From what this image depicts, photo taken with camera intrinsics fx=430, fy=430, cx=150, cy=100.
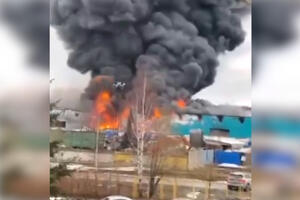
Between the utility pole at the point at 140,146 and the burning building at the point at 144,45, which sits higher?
the burning building at the point at 144,45

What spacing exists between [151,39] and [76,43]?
0.43 m

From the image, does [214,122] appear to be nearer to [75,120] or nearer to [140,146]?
[140,146]

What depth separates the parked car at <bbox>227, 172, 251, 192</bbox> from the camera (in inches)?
86.4

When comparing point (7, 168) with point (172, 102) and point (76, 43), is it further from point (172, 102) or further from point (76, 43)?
point (172, 102)

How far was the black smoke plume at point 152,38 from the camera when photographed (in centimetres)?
234

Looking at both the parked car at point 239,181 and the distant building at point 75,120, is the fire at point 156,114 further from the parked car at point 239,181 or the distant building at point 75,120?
the parked car at point 239,181

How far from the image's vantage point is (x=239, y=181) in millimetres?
2268

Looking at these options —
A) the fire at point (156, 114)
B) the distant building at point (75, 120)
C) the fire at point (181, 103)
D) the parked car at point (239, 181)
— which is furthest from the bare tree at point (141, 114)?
the parked car at point (239, 181)

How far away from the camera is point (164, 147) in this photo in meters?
2.40

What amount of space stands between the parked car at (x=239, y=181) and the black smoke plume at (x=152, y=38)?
495mm

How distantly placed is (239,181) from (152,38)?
2.95 feet

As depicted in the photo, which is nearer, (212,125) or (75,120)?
(212,125)

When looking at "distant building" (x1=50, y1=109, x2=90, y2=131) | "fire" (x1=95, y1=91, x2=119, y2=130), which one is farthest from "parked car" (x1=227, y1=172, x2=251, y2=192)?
"distant building" (x1=50, y1=109, x2=90, y2=131)

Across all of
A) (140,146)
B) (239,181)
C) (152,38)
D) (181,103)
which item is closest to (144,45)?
(152,38)
